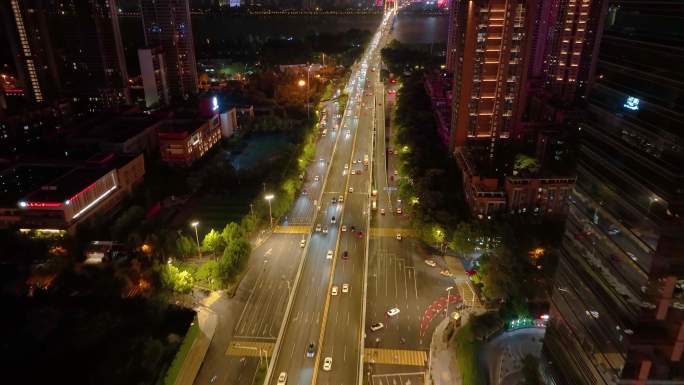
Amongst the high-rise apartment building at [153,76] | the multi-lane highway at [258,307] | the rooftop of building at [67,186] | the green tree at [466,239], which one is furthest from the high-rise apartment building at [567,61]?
the high-rise apartment building at [153,76]

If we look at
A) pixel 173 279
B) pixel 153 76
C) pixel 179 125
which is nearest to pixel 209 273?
pixel 173 279

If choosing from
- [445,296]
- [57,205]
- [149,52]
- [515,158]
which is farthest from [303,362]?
[149,52]

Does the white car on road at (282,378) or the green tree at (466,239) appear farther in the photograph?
the green tree at (466,239)

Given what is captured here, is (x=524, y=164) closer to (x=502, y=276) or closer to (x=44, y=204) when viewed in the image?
(x=502, y=276)

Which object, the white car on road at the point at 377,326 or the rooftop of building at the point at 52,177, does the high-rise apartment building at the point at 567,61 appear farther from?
the rooftop of building at the point at 52,177

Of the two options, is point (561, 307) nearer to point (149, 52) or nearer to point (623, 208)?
point (623, 208)

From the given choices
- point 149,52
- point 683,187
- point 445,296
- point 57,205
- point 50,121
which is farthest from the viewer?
point 149,52

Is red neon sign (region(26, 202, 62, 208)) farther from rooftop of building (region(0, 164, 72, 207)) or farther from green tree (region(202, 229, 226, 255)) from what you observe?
green tree (region(202, 229, 226, 255))
